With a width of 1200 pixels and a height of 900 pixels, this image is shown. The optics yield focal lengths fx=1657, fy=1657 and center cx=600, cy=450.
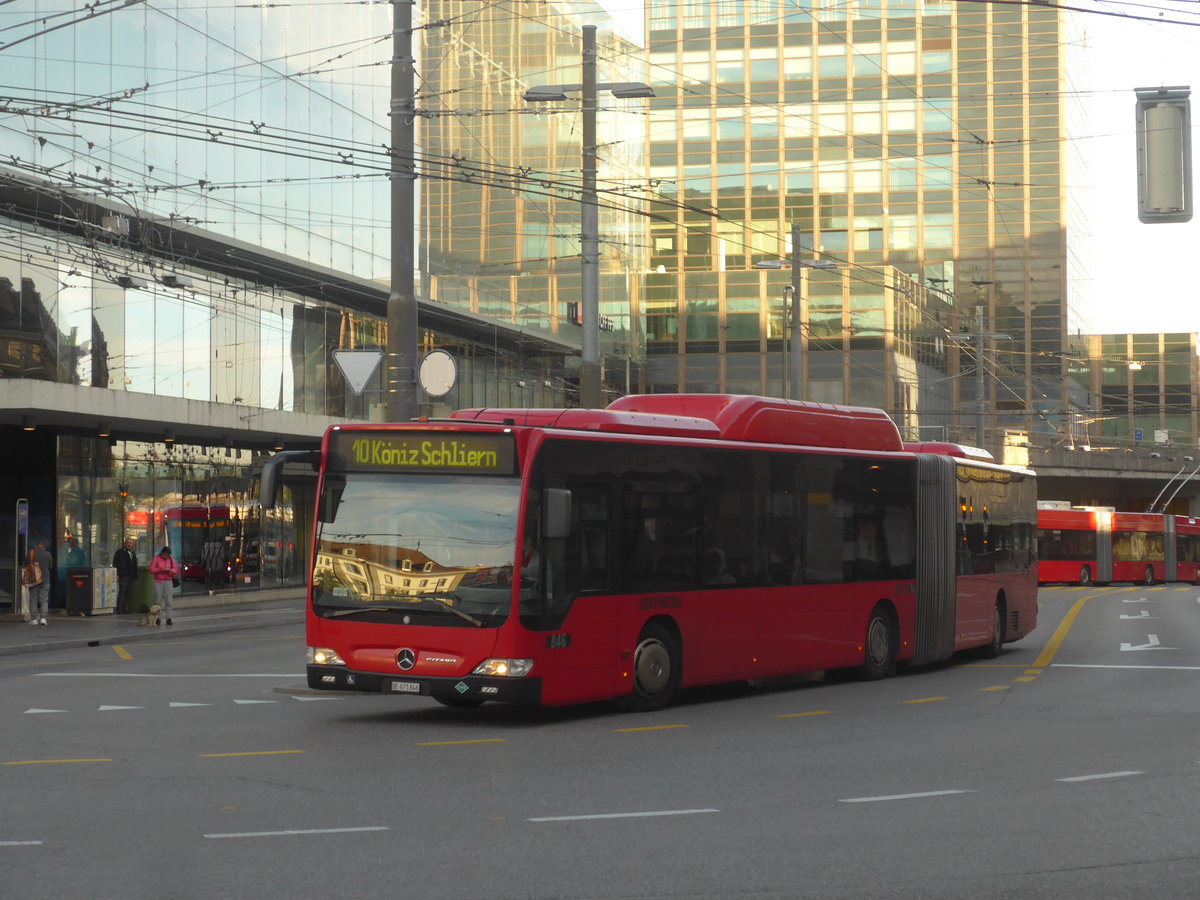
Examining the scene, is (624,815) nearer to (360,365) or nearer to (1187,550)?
(360,365)

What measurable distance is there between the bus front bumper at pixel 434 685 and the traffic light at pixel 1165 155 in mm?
7073

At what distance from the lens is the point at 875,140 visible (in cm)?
9894

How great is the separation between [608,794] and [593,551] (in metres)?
4.74

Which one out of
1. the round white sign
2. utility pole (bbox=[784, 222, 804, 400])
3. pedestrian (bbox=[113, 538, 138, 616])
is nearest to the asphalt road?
the round white sign

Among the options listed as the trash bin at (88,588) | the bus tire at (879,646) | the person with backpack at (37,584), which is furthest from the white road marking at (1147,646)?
the trash bin at (88,588)

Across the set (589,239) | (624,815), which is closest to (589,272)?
(589,239)

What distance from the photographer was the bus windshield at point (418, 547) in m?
14.2

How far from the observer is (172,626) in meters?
32.1

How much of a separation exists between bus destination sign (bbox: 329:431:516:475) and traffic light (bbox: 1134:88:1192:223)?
627 cm

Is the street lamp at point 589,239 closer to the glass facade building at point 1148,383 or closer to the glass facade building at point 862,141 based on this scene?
the glass facade building at point 862,141

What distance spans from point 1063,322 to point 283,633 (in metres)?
88.7

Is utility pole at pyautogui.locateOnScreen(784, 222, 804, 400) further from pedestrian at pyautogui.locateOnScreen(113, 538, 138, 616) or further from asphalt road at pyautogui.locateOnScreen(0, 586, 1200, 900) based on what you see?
asphalt road at pyautogui.locateOnScreen(0, 586, 1200, 900)

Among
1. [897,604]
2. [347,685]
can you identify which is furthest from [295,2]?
[347,685]

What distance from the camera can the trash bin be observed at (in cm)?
3506
